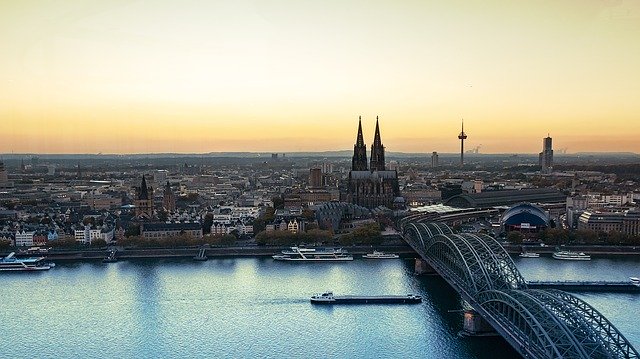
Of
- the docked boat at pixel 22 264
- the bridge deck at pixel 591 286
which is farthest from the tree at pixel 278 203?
the bridge deck at pixel 591 286

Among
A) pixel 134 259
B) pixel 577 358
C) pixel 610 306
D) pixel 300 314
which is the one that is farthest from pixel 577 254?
pixel 134 259

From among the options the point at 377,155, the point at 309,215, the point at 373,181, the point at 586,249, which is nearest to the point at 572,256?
the point at 586,249

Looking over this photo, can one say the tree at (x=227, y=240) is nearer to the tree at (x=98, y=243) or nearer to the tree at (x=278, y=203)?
the tree at (x=98, y=243)

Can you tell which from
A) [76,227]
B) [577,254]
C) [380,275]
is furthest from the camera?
[76,227]

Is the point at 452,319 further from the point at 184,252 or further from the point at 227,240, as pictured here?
the point at 227,240

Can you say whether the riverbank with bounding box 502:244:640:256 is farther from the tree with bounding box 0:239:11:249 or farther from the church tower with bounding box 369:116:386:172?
the tree with bounding box 0:239:11:249

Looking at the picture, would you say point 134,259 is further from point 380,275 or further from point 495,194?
point 495,194

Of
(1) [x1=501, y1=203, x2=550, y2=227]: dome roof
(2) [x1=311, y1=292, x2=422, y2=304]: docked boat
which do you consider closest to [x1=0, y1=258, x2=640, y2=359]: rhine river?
(2) [x1=311, y1=292, x2=422, y2=304]: docked boat
